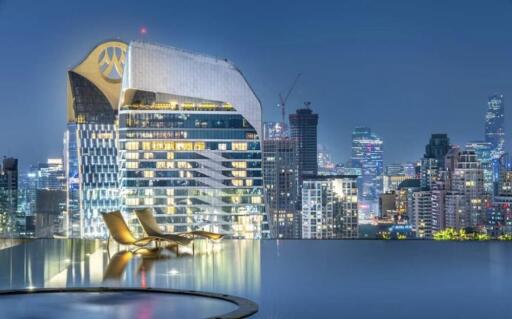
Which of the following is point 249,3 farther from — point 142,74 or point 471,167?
point 471,167

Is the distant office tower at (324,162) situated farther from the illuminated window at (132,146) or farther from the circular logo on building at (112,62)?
the illuminated window at (132,146)

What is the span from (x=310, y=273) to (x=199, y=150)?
27177mm

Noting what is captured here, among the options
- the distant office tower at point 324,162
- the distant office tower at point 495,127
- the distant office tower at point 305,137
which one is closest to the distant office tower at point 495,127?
the distant office tower at point 495,127

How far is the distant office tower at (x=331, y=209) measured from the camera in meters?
48.8

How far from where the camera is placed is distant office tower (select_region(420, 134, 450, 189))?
166 feet

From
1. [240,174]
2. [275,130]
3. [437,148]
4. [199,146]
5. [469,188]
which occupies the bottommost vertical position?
[469,188]

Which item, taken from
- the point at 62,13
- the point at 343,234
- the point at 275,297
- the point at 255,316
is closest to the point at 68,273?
the point at 275,297

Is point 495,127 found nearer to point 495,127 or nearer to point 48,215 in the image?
point 495,127

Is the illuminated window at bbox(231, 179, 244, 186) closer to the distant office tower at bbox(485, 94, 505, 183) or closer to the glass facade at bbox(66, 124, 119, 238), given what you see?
the glass facade at bbox(66, 124, 119, 238)

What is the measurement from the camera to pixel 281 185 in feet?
167

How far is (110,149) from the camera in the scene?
52.6m

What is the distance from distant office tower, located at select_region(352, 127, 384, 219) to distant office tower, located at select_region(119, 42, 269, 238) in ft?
80.4

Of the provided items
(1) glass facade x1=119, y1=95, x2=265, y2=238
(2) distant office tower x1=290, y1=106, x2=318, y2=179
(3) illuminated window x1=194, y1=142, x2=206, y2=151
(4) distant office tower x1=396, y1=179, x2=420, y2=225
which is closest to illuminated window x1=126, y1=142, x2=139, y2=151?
(1) glass facade x1=119, y1=95, x2=265, y2=238

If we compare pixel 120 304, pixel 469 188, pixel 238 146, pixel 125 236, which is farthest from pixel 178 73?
pixel 469 188
